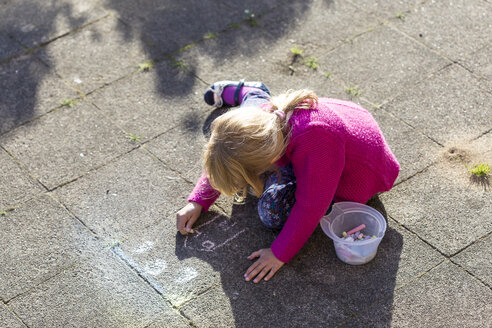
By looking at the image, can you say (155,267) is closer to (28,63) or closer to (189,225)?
(189,225)

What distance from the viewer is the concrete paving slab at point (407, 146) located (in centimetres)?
387

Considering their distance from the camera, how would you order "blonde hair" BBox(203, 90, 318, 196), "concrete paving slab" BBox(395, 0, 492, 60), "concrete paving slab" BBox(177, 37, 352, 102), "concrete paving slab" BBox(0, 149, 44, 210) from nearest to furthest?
"blonde hair" BBox(203, 90, 318, 196) < "concrete paving slab" BBox(0, 149, 44, 210) < "concrete paving slab" BBox(177, 37, 352, 102) < "concrete paving slab" BBox(395, 0, 492, 60)

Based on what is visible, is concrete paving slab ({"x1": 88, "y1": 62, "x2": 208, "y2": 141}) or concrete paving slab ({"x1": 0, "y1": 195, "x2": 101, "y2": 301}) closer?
concrete paving slab ({"x1": 0, "y1": 195, "x2": 101, "y2": 301})

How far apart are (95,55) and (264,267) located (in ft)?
7.87

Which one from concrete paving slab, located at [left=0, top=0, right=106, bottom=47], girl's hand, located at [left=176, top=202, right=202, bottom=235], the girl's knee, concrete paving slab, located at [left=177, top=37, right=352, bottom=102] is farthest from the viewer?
concrete paving slab, located at [left=0, top=0, right=106, bottom=47]

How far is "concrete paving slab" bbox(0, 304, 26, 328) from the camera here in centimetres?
314

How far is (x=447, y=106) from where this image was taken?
4.29m

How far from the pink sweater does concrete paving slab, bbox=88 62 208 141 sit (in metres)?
0.92

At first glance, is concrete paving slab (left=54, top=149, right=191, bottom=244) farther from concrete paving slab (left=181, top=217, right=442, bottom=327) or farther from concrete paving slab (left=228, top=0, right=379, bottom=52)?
concrete paving slab (left=228, top=0, right=379, bottom=52)

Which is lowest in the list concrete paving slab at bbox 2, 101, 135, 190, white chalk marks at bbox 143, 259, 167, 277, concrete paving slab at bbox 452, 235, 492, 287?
concrete paving slab at bbox 2, 101, 135, 190

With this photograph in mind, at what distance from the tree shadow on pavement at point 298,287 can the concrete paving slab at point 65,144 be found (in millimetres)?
884

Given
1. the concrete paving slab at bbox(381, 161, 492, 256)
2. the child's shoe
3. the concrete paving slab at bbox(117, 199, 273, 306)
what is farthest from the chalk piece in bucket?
the child's shoe

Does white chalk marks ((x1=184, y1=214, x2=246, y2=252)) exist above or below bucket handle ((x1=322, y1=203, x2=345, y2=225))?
below

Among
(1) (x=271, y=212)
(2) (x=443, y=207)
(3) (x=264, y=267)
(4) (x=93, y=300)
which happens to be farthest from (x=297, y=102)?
(4) (x=93, y=300)
